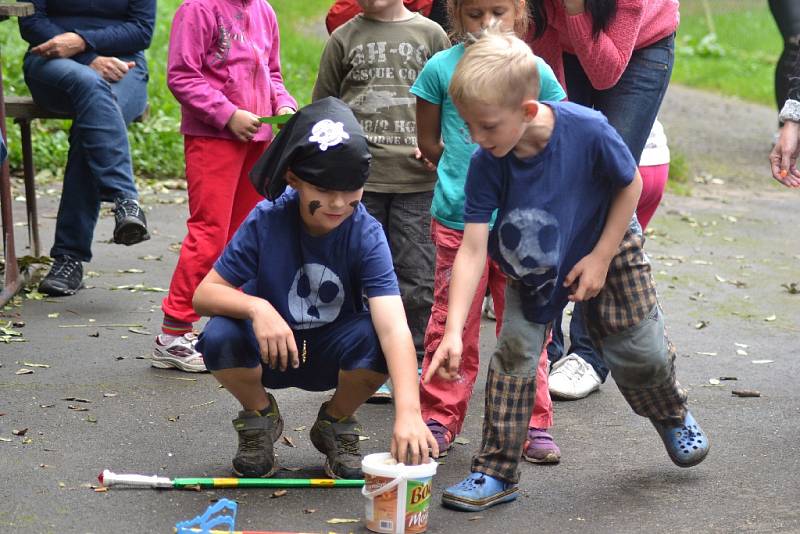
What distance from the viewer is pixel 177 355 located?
465 centimetres

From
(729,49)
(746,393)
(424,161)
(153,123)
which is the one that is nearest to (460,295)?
(424,161)

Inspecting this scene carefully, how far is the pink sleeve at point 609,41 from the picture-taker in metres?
4.06

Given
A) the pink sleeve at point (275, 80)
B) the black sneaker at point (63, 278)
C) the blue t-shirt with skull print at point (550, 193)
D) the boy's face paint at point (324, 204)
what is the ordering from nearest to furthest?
the blue t-shirt with skull print at point (550, 193)
the boy's face paint at point (324, 204)
the pink sleeve at point (275, 80)
the black sneaker at point (63, 278)

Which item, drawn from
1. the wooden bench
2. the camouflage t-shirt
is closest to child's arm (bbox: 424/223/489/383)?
the camouflage t-shirt

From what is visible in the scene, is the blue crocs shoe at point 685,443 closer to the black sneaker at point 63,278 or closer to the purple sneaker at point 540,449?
the purple sneaker at point 540,449

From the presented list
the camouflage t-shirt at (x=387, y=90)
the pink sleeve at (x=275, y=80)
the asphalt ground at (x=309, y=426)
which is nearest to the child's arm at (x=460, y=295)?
the asphalt ground at (x=309, y=426)

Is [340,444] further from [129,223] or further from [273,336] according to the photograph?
[129,223]

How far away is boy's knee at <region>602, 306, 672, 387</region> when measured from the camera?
11.5 ft

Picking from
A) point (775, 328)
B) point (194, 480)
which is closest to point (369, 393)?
point (194, 480)

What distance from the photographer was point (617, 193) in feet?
10.9

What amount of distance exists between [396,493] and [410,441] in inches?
5.3

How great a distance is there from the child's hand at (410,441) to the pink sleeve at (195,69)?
1.91 meters

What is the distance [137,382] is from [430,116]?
60.6 inches

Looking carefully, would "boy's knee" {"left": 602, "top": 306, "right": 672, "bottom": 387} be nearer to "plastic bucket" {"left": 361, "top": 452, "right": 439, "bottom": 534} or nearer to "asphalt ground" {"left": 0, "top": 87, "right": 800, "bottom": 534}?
"asphalt ground" {"left": 0, "top": 87, "right": 800, "bottom": 534}
